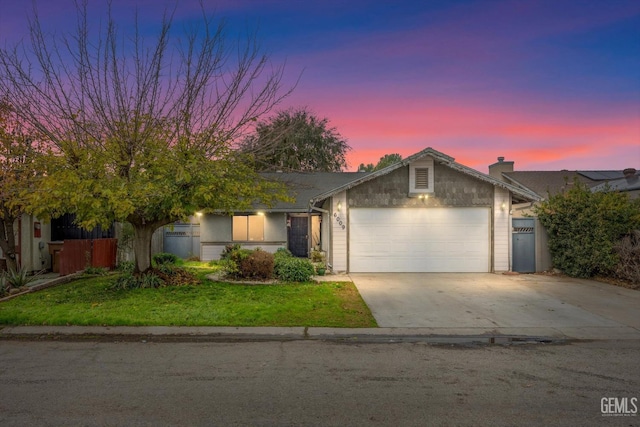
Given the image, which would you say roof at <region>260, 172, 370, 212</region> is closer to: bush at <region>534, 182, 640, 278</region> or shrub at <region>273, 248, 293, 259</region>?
shrub at <region>273, 248, 293, 259</region>

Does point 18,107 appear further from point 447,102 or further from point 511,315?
point 447,102

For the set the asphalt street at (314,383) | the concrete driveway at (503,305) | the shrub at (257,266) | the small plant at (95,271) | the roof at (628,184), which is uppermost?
the roof at (628,184)

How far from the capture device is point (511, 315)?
7.64 meters

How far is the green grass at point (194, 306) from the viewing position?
693cm

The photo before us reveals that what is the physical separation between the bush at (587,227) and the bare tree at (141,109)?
33.7 feet

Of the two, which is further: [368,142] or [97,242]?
[368,142]

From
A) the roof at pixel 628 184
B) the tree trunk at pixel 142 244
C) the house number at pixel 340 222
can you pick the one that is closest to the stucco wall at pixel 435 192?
the house number at pixel 340 222

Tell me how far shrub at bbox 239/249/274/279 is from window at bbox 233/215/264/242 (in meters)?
6.12

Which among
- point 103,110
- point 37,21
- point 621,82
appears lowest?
point 103,110

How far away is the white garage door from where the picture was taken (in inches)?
528

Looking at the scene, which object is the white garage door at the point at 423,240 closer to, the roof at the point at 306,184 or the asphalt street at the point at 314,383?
the roof at the point at 306,184

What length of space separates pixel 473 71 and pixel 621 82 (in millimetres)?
6518

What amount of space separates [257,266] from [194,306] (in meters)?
3.40

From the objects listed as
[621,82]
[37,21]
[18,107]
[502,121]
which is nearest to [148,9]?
[37,21]
